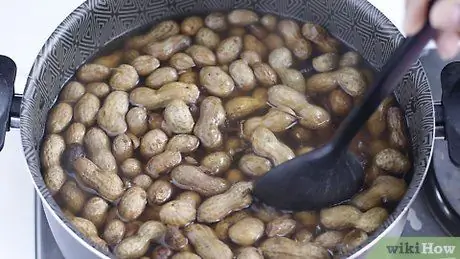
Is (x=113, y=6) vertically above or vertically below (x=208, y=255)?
above

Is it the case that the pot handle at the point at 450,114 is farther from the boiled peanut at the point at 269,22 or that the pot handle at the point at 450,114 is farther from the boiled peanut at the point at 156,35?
the boiled peanut at the point at 156,35

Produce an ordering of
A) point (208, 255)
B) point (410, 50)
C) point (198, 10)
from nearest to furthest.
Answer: point (410, 50) → point (208, 255) → point (198, 10)

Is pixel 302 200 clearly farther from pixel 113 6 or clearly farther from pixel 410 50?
pixel 113 6

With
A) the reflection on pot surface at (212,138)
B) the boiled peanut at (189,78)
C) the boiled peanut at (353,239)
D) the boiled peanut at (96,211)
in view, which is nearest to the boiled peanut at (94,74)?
the reflection on pot surface at (212,138)

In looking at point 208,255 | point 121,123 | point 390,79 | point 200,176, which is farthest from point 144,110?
point 390,79

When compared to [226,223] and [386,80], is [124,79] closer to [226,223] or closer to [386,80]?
[226,223]

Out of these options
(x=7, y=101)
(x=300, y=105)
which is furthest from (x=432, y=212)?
(x=7, y=101)
